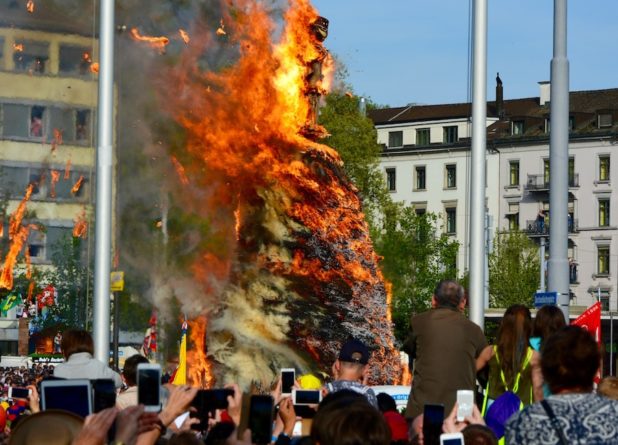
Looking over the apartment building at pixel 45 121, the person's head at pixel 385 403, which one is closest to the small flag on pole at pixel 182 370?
the apartment building at pixel 45 121

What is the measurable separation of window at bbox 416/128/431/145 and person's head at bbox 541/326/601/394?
10689 cm

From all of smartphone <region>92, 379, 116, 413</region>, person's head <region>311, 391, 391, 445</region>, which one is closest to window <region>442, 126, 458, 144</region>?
smartphone <region>92, 379, 116, 413</region>

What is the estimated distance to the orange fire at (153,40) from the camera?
33.6 m

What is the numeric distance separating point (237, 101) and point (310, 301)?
4.90 metres

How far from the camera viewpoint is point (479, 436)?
7930 millimetres

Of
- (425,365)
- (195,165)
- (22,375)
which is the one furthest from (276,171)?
(425,365)

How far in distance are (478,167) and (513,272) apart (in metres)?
75.5

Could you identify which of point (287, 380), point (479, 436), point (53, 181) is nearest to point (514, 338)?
point (287, 380)

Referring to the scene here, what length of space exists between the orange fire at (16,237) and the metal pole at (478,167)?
16.5 m

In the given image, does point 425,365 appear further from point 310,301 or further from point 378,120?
point 378,120

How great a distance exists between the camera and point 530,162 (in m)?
108

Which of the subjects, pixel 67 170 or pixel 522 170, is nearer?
pixel 67 170

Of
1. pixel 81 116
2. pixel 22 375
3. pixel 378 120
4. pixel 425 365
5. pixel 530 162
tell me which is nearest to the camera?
pixel 425 365

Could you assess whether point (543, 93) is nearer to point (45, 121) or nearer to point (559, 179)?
point (45, 121)
